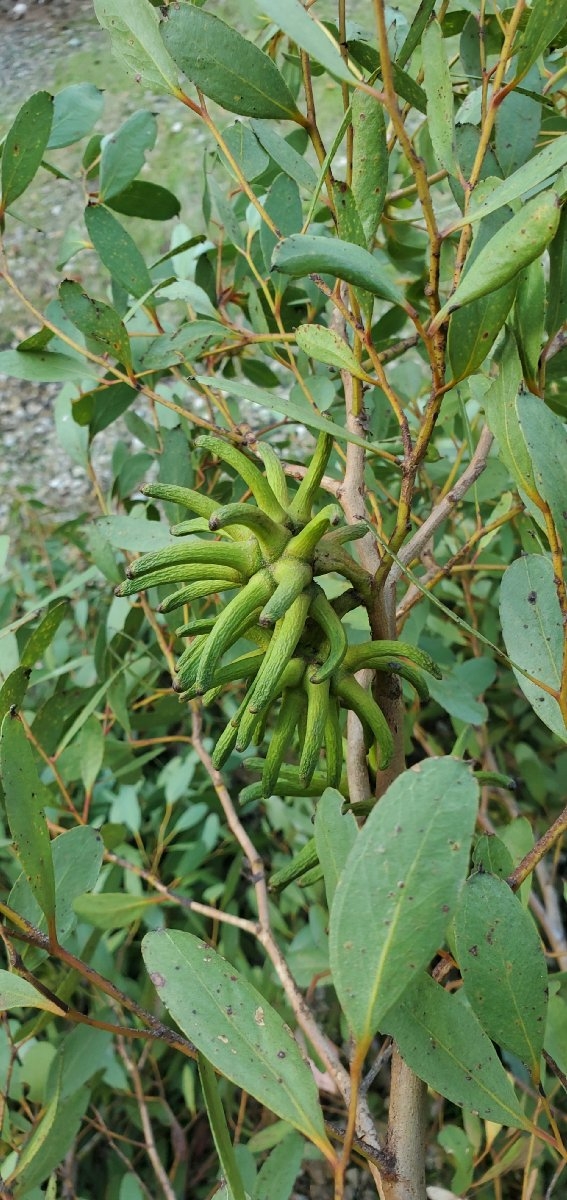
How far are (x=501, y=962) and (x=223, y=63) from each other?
1.17ft

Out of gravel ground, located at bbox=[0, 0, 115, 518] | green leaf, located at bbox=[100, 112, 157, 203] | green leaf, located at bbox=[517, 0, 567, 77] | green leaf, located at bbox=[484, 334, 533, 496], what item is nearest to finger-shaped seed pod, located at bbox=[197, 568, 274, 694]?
green leaf, located at bbox=[484, 334, 533, 496]

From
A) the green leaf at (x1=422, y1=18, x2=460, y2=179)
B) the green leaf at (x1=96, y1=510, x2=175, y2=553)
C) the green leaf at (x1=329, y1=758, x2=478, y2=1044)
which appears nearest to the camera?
the green leaf at (x1=329, y1=758, x2=478, y2=1044)

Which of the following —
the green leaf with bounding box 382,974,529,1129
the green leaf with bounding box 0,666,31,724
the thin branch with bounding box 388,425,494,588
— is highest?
the thin branch with bounding box 388,425,494,588

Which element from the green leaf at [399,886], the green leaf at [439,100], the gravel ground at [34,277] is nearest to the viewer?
the green leaf at [399,886]

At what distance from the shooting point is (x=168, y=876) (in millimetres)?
1061

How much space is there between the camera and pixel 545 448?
338mm

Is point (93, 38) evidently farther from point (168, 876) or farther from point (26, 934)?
point (26, 934)

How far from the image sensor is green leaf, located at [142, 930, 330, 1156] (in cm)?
31

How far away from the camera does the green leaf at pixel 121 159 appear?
1.93 feet

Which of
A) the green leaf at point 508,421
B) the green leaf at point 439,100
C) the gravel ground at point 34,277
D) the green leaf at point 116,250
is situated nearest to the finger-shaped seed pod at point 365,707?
the green leaf at point 508,421

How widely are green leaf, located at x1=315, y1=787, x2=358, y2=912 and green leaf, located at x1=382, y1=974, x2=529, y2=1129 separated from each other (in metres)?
0.05

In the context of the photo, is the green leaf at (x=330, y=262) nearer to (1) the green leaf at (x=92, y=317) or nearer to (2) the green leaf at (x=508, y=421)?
(2) the green leaf at (x=508, y=421)

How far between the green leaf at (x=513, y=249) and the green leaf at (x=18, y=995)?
0.95 ft

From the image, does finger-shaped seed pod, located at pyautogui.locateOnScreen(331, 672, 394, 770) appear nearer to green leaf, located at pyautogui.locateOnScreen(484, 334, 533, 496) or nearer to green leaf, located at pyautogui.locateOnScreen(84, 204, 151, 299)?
green leaf, located at pyautogui.locateOnScreen(484, 334, 533, 496)
